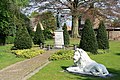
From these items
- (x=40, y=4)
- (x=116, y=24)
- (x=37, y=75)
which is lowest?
(x=37, y=75)

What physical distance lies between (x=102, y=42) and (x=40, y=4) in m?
22.0

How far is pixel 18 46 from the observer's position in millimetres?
25312

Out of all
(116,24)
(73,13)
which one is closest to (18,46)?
(73,13)

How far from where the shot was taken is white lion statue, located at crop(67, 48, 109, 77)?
1188 cm

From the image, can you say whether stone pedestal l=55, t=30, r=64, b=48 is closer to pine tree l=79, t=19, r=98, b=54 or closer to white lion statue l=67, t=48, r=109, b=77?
pine tree l=79, t=19, r=98, b=54

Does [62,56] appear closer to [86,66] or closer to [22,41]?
[86,66]

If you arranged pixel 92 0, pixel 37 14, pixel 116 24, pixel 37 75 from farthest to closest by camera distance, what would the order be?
pixel 116 24, pixel 37 14, pixel 92 0, pixel 37 75

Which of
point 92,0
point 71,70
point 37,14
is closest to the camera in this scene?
point 71,70

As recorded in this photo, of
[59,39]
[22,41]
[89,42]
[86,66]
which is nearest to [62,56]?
[89,42]

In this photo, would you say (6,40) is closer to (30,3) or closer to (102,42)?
(30,3)

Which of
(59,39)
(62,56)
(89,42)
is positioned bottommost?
(62,56)

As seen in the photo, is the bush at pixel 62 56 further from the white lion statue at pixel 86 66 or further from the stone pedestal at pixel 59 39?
the stone pedestal at pixel 59 39

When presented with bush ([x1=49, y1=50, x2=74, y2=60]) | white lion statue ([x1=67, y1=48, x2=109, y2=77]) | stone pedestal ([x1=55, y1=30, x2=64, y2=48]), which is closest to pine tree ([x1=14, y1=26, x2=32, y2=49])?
stone pedestal ([x1=55, y1=30, x2=64, y2=48])

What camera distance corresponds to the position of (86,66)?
12539 mm
